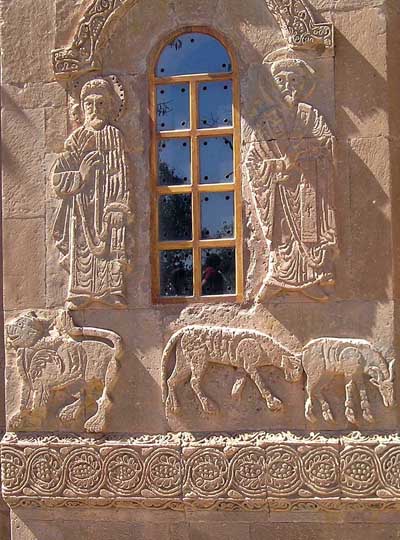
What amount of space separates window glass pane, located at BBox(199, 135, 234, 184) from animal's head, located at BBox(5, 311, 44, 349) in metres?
1.52

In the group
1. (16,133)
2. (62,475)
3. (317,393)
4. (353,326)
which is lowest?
(62,475)

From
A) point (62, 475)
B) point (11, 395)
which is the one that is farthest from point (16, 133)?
point (62, 475)

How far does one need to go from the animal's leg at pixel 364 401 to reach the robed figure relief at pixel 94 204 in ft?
5.50

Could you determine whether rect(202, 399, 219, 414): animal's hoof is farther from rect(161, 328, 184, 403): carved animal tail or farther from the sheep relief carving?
rect(161, 328, 184, 403): carved animal tail

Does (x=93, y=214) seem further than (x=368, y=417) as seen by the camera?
Yes

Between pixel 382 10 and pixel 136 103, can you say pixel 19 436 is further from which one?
pixel 382 10

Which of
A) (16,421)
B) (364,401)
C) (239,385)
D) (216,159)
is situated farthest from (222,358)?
(16,421)

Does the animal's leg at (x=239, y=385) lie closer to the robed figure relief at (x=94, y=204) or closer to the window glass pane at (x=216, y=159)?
the robed figure relief at (x=94, y=204)

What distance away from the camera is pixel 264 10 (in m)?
7.23

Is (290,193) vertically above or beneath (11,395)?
above

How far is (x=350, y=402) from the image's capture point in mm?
6922

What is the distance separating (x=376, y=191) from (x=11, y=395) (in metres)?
2.89

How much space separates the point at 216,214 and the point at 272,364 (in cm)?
110

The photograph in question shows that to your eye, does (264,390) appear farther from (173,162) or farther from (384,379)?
(173,162)
